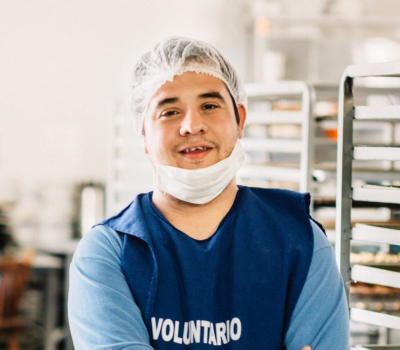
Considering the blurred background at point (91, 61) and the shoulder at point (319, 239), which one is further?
the blurred background at point (91, 61)

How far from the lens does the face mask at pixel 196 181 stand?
1445 mm

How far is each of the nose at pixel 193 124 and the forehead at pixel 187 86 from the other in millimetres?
59

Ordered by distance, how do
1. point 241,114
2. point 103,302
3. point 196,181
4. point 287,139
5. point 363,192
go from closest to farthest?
point 103,302 < point 196,181 < point 363,192 < point 241,114 < point 287,139

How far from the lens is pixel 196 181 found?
1.45 metres

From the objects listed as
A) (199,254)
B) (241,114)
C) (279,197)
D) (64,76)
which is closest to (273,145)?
(241,114)

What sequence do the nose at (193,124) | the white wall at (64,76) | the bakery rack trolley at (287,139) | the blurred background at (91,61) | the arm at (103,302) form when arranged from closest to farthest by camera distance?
the arm at (103,302) < the nose at (193,124) < the bakery rack trolley at (287,139) < the blurred background at (91,61) < the white wall at (64,76)

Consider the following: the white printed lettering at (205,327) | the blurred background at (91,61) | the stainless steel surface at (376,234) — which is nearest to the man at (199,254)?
the white printed lettering at (205,327)

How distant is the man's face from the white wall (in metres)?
4.26

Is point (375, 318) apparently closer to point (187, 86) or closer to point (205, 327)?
point (205, 327)

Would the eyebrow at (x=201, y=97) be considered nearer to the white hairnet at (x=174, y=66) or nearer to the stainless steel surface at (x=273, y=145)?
the white hairnet at (x=174, y=66)

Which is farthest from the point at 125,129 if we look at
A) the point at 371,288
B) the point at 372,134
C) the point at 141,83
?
the point at 141,83

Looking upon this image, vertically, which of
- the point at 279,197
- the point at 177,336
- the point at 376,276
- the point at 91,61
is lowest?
the point at 177,336

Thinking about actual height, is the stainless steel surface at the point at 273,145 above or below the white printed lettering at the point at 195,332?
above

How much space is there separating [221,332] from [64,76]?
4.92 meters
